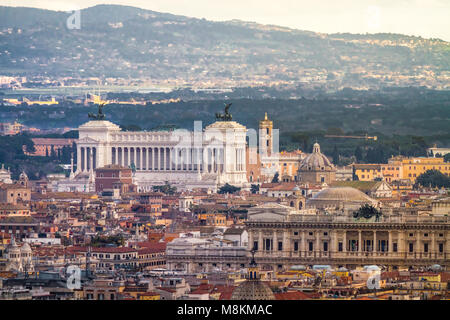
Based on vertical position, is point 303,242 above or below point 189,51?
below

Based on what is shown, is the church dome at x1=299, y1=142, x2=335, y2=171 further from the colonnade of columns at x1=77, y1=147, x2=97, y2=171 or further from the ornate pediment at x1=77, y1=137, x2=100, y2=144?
the ornate pediment at x1=77, y1=137, x2=100, y2=144

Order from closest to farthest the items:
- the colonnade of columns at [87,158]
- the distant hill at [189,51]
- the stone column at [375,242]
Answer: the stone column at [375,242] < the colonnade of columns at [87,158] < the distant hill at [189,51]

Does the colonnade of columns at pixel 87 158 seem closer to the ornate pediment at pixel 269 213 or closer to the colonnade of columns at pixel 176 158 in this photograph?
the colonnade of columns at pixel 176 158

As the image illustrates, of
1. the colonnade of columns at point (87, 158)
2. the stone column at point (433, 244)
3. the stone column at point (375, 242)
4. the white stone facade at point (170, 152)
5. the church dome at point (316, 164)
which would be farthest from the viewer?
the colonnade of columns at point (87, 158)

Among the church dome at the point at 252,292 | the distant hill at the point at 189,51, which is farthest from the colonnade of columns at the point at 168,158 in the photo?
the church dome at the point at 252,292

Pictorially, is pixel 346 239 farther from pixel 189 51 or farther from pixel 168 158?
pixel 189 51

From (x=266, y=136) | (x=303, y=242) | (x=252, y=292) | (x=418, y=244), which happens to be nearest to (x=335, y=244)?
(x=303, y=242)

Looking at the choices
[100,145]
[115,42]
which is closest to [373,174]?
[100,145]
